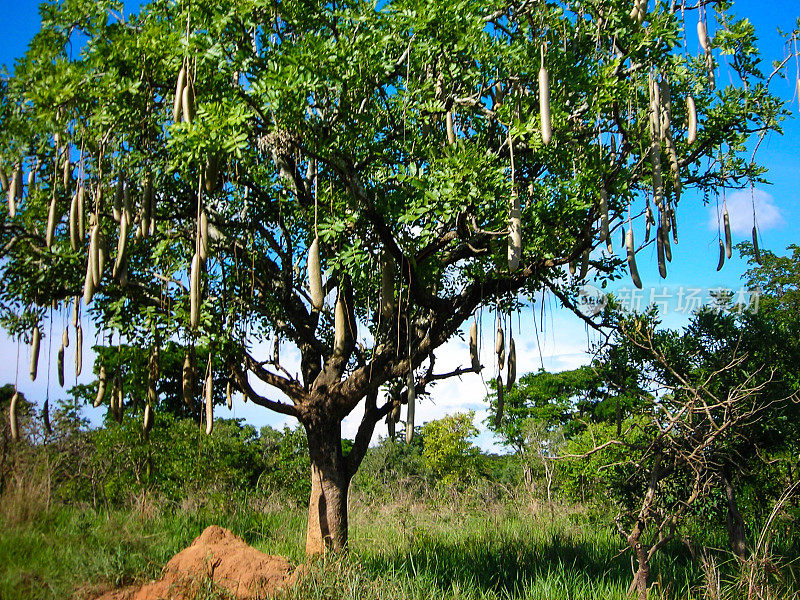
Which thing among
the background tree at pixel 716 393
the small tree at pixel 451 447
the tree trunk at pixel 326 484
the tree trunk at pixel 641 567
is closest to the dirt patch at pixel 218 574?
the tree trunk at pixel 326 484

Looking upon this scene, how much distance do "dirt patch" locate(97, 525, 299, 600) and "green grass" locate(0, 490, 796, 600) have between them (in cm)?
20

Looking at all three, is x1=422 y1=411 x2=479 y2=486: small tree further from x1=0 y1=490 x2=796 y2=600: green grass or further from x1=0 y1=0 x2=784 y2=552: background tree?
x1=0 y1=0 x2=784 y2=552: background tree

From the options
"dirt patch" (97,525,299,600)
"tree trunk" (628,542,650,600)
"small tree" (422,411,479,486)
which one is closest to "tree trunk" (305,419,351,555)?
"dirt patch" (97,525,299,600)

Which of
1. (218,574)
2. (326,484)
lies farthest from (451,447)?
(218,574)

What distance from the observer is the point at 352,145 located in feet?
20.8

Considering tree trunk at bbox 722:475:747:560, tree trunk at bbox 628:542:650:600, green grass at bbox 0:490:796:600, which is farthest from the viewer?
tree trunk at bbox 722:475:747:560

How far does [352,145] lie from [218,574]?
14.2ft

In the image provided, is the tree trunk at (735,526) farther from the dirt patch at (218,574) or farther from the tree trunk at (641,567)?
the dirt patch at (218,574)

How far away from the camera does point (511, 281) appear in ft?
23.7

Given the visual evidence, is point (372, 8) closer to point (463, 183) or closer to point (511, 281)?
point (463, 183)

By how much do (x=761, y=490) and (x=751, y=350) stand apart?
65.2 inches

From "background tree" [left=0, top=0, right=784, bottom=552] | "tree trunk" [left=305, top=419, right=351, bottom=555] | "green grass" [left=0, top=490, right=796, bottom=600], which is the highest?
"background tree" [left=0, top=0, right=784, bottom=552]

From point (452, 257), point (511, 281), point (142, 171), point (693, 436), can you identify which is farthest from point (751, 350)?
point (142, 171)

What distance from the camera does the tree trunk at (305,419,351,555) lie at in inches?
320
